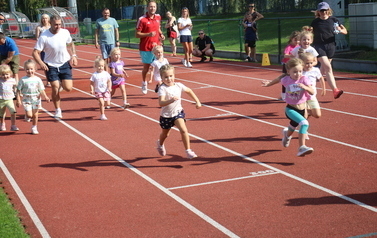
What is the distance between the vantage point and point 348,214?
6.79 m

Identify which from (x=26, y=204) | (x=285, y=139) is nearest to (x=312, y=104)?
(x=285, y=139)

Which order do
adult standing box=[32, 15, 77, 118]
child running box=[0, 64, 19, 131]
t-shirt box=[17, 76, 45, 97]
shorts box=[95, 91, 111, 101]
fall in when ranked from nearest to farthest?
t-shirt box=[17, 76, 45, 97] < child running box=[0, 64, 19, 131] < adult standing box=[32, 15, 77, 118] < shorts box=[95, 91, 111, 101]

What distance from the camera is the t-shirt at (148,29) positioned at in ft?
52.7

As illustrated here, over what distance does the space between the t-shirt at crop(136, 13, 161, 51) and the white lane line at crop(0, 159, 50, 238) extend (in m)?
6.91

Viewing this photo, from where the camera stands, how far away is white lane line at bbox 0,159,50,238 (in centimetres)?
681

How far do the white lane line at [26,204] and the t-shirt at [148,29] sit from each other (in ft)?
22.7

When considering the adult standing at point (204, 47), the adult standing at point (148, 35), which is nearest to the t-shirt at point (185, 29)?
the adult standing at point (204, 47)

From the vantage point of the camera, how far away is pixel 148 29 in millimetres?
16328

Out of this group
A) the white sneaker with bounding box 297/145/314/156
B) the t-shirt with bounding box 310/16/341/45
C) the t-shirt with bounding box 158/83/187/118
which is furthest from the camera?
the t-shirt with bounding box 310/16/341/45

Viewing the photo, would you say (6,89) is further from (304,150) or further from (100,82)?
(304,150)

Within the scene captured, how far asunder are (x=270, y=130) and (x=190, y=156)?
8.60 ft

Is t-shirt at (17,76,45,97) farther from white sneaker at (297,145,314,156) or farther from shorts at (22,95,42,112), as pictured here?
white sneaker at (297,145,314,156)

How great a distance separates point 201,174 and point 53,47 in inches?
217

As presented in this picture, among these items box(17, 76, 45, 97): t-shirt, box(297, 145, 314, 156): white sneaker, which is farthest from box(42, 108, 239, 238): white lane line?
box(297, 145, 314, 156): white sneaker
